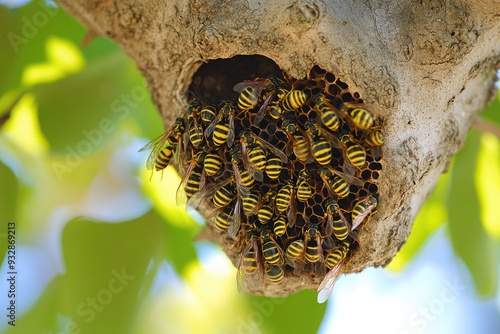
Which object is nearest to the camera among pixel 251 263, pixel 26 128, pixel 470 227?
pixel 251 263

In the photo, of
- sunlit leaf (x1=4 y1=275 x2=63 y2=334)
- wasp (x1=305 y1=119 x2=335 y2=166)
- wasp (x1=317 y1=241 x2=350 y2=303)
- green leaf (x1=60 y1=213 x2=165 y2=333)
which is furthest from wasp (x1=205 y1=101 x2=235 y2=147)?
sunlit leaf (x1=4 y1=275 x2=63 y2=334)

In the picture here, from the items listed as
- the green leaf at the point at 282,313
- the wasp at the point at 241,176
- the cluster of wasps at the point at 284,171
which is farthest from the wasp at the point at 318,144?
the green leaf at the point at 282,313

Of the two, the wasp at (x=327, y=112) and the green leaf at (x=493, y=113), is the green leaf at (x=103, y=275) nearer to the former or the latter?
the wasp at (x=327, y=112)

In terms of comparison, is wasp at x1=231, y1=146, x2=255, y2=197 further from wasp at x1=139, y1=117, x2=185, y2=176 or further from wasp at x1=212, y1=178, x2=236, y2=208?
wasp at x1=139, y1=117, x2=185, y2=176

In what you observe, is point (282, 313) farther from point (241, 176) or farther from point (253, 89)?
point (253, 89)

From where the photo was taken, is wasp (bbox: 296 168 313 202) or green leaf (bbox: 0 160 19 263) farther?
green leaf (bbox: 0 160 19 263)

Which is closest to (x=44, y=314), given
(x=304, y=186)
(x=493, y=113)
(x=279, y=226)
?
(x=279, y=226)
